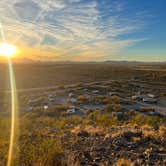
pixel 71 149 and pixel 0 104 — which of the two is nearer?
pixel 71 149

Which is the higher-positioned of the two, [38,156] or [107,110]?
[38,156]

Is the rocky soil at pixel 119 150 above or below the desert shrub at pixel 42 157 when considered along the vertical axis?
below

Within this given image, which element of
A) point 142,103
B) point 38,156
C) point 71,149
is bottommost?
point 142,103

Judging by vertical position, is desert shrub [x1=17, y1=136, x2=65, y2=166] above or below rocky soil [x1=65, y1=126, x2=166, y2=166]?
above

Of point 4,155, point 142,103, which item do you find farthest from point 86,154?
point 142,103

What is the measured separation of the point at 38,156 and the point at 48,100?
97.3 ft

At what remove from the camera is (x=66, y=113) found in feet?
80.0

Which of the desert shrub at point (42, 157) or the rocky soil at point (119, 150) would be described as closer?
the desert shrub at point (42, 157)

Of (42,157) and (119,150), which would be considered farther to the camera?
(119,150)

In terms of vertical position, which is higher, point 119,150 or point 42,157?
point 42,157

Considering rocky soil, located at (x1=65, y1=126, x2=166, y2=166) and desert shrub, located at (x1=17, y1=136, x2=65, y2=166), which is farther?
rocky soil, located at (x1=65, y1=126, x2=166, y2=166)

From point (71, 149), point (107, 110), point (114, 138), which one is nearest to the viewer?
point (71, 149)

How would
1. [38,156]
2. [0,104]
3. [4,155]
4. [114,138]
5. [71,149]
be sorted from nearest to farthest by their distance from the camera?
1. [38,156]
2. [4,155]
3. [71,149]
4. [114,138]
5. [0,104]

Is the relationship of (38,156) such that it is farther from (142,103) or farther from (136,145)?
(142,103)
